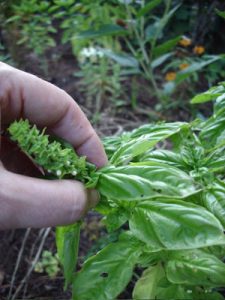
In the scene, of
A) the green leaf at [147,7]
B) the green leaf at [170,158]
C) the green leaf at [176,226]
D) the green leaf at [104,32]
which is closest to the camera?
the green leaf at [176,226]

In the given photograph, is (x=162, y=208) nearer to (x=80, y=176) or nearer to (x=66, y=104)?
(x=80, y=176)

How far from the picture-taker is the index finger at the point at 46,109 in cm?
78

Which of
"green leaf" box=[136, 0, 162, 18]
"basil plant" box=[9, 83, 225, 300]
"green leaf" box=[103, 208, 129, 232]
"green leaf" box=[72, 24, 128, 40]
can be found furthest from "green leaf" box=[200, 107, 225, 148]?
"green leaf" box=[72, 24, 128, 40]

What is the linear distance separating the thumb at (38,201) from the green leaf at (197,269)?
22cm

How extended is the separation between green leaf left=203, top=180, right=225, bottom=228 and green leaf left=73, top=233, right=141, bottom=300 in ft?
0.56

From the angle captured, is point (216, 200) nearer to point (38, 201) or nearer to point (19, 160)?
point (38, 201)

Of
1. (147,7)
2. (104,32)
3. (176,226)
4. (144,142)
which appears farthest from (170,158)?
(104,32)

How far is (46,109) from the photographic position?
81 centimetres

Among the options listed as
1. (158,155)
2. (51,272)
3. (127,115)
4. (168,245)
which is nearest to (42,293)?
(51,272)

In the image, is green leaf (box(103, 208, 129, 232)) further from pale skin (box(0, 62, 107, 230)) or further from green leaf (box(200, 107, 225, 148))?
green leaf (box(200, 107, 225, 148))

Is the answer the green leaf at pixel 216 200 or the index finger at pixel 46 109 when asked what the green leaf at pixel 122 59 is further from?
the green leaf at pixel 216 200

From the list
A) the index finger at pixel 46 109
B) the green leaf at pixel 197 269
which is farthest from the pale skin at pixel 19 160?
the green leaf at pixel 197 269

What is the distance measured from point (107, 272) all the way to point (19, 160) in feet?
0.93

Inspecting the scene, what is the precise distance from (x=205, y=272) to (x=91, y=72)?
153cm
